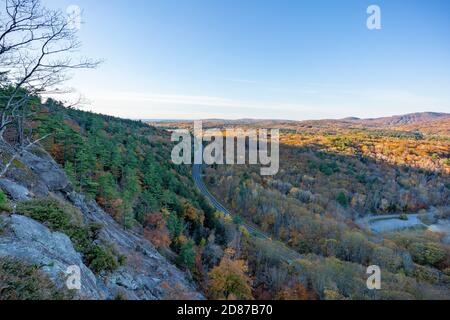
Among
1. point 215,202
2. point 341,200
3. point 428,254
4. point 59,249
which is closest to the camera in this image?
point 59,249

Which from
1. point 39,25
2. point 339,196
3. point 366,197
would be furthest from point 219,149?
point 39,25

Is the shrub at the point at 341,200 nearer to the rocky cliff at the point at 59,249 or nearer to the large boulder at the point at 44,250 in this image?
the rocky cliff at the point at 59,249

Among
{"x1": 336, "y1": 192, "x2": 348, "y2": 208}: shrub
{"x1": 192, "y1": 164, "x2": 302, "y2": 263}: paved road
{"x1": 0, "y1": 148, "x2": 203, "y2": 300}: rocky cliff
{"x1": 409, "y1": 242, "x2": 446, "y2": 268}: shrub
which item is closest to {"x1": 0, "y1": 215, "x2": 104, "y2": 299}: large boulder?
{"x1": 0, "y1": 148, "x2": 203, "y2": 300}: rocky cliff

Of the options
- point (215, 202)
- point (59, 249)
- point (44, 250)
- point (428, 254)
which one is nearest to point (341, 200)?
point (428, 254)

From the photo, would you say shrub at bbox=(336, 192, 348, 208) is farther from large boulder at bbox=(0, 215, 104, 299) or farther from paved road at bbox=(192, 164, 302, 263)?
large boulder at bbox=(0, 215, 104, 299)

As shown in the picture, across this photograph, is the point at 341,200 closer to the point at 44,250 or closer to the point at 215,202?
the point at 215,202

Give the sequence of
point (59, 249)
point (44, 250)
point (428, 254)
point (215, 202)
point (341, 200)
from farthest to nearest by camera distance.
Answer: point (341, 200)
point (215, 202)
point (428, 254)
point (59, 249)
point (44, 250)

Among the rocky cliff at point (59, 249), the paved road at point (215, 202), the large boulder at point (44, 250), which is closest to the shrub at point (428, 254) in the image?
the paved road at point (215, 202)

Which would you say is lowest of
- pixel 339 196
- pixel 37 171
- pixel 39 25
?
pixel 339 196
